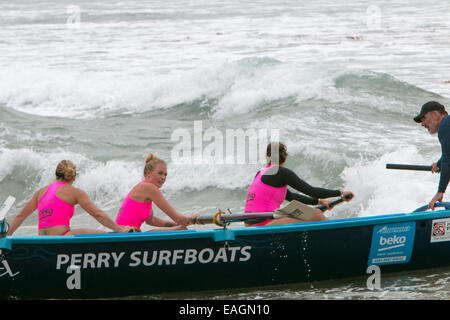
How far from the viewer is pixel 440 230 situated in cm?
684

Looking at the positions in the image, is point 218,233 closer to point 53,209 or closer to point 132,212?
point 132,212

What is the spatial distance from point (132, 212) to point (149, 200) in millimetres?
219

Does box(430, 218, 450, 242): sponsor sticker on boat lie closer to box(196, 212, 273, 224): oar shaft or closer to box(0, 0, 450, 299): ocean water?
box(0, 0, 450, 299): ocean water

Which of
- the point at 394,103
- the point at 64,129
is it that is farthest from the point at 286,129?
the point at 64,129

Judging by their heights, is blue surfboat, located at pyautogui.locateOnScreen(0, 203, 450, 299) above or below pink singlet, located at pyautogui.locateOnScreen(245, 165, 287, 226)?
below

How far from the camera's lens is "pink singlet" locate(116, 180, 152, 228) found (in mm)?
6820

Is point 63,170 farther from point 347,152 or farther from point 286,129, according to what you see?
point 286,129

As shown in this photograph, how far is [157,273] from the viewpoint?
6453mm

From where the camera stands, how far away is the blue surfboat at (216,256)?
20.3 feet

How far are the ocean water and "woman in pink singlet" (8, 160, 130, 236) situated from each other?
4.58ft

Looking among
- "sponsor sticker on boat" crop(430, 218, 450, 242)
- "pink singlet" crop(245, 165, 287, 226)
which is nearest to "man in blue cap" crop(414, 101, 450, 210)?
"sponsor sticker on boat" crop(430, 218, 450, 242)

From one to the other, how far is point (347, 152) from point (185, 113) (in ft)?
20.9

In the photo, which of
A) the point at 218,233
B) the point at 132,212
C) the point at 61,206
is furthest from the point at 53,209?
the point at 218,233

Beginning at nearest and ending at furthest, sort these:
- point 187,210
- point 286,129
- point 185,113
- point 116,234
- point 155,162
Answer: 1. point 116,234
2. point 155,162
3. point 187,210
4. point 286,129
5. point 185,113
